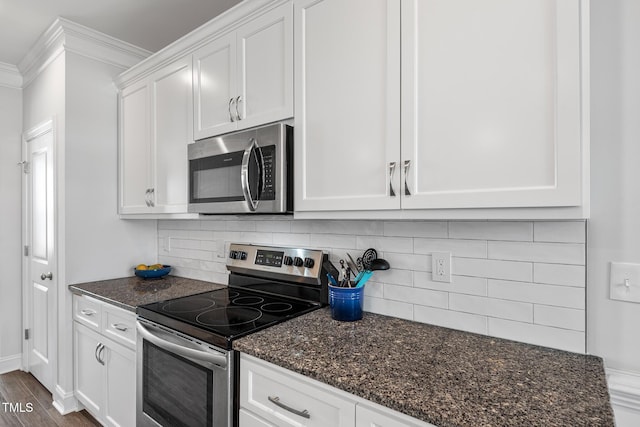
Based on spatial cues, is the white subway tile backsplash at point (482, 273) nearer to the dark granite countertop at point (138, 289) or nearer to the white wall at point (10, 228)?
the dark granite countertop at point (138, 289)

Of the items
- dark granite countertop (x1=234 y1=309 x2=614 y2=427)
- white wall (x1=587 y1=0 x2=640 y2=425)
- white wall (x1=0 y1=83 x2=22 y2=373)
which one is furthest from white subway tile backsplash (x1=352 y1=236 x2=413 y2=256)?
white wall (x1=0 y1=83 x2=22 y2=373)

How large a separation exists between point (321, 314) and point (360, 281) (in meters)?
0.26

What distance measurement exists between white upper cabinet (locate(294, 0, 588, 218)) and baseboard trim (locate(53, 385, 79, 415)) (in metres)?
2.22

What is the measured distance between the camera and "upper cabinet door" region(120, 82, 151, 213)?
94.1 inches

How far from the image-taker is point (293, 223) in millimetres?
1985

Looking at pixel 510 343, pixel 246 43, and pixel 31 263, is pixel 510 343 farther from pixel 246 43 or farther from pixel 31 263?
pixel 31 263

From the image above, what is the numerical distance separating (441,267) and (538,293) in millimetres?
348

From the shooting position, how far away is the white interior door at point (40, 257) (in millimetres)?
2547

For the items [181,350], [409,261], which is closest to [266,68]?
[409,261]

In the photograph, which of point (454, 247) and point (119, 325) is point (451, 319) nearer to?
point (454, 247)

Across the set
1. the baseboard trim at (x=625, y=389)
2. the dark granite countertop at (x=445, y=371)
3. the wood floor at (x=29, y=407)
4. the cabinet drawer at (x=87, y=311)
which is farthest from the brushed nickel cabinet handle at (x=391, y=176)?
the wood floor at (x=29, y=407)

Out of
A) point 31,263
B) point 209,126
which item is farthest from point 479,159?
point 31,263

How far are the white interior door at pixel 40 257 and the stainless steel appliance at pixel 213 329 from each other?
1.31 metres

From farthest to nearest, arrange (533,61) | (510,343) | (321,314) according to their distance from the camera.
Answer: (321,314), (510,343), (533,61)
